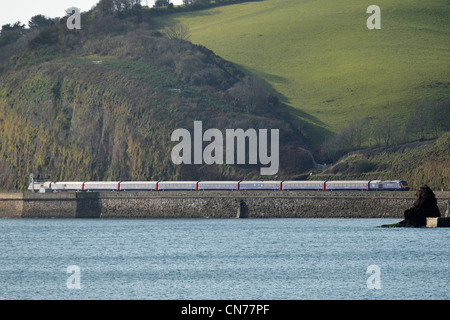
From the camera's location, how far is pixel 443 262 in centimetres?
5600

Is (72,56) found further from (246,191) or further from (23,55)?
(246,191)

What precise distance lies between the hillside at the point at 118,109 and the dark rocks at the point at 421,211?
39.7m

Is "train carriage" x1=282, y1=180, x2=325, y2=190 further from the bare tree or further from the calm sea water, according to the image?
the bare tree

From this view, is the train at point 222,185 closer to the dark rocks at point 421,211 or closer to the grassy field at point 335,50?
the dark rocks at point 421,211

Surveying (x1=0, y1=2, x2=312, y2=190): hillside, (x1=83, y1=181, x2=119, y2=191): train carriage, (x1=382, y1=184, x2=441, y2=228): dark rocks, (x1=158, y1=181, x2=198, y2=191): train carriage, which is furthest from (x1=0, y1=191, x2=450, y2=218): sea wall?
(x1=0, y1=2, x2=312, y2=190): hillside

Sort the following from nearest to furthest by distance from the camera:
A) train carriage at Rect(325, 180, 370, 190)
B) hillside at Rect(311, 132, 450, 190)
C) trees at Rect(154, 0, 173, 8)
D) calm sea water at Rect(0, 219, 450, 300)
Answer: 1. calm sea water at Rect(0, 219, 450, 300)
2. train carriage at Rect(325, 180, 370, 190)
3. hillside at Rect(311, 132, 450, 190)
4. trees at Rect(154, 0, 173, 8)

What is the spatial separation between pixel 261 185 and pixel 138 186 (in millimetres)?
13706

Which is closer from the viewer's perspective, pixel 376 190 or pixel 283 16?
pixel 376 190

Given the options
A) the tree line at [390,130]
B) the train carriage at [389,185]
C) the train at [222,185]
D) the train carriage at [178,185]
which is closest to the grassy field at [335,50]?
the tree line at [390,130]

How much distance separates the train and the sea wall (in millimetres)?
3343

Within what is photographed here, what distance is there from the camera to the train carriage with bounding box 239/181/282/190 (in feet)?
308

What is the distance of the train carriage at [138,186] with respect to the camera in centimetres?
9938
